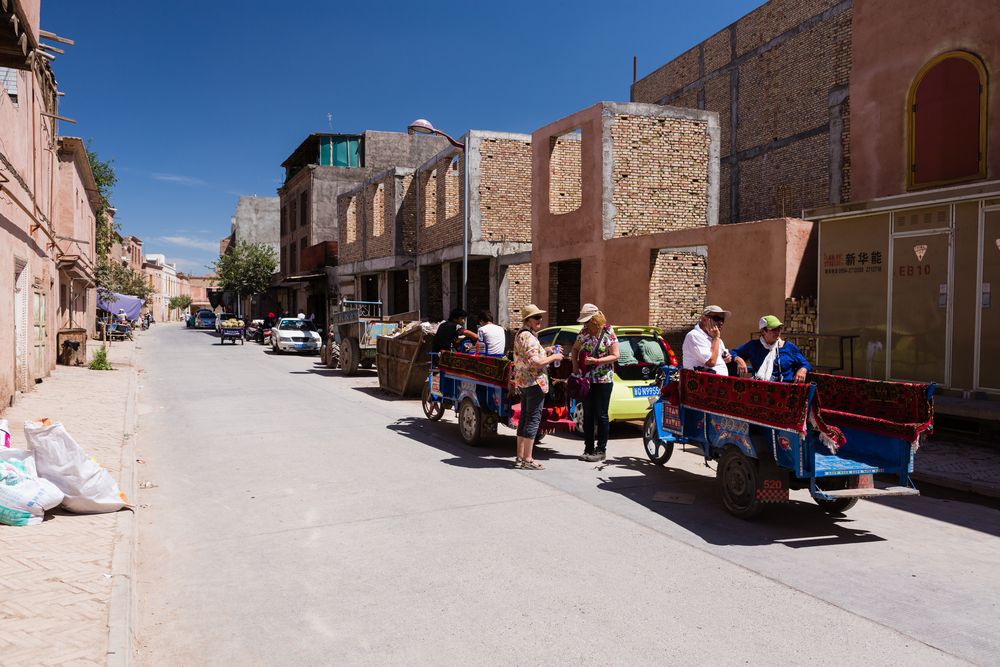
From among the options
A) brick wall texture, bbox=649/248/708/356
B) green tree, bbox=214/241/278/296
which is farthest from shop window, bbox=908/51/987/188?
green tree, bbox=214/241/278/296

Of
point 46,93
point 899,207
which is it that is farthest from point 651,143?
point 46,93

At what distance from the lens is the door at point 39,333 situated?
16731 millimetres

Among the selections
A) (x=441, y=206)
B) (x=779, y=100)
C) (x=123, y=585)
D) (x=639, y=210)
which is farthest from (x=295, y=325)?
(x=123, y=585)

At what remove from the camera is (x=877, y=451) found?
20.6 ft

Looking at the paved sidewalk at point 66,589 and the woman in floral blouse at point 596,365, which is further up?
the woman in floral blouse at point 596,365

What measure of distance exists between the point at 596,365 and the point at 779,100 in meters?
24.7

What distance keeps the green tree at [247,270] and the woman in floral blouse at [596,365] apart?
48.1 metres

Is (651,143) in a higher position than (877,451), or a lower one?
higher

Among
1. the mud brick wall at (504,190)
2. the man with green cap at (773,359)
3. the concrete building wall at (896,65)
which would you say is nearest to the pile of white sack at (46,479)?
the man with green cap at (773,359)

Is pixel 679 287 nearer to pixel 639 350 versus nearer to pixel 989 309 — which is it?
pixel 639 350

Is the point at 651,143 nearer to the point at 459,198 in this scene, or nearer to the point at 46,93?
the point at 459,198

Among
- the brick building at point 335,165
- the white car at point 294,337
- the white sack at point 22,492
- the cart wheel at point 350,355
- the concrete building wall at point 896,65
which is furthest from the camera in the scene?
the brick building at point 335,165

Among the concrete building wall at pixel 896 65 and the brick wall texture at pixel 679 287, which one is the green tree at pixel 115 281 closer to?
the brick wall texture at pixel 679 287

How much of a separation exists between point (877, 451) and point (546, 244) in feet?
48.3
